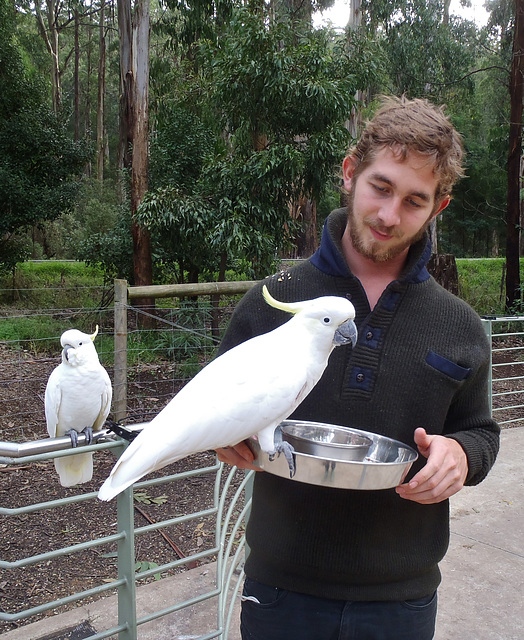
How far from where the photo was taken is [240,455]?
3.11 feet

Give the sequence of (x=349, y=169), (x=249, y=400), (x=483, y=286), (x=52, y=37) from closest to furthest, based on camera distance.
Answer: (x=249, y=400) < (x=349, y=169) < (x=483, y=286) < (x=52, y=37)

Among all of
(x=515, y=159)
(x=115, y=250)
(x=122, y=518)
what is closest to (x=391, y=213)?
(x=122, y=518)

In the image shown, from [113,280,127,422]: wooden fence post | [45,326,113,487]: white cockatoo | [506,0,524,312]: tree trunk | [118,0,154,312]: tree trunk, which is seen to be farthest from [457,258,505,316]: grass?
[45,326,113,487]: white cockatoo

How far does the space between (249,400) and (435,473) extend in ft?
1.01

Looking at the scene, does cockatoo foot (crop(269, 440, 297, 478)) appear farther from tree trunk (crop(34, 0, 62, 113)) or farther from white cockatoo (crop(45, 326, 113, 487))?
tree trunk (crop(34, 0, 62, 113))

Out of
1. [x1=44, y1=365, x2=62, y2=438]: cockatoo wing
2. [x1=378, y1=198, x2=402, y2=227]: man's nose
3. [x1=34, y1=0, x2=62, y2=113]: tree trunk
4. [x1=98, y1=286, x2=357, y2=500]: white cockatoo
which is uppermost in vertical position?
[x1=34, y1=0, x2=62, y2=113]: tree trunk

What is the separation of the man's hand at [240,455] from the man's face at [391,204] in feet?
1.41

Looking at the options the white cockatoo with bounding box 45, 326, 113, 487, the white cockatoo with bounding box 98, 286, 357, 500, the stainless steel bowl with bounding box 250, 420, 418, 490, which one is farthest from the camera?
the white cockatoo with bounding box 45, 326, 113, 487

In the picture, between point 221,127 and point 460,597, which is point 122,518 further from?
point 221,127

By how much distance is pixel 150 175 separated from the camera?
5531 mm

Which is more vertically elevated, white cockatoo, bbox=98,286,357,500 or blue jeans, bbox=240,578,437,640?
white cockatoo, bbox=98,286,357,500

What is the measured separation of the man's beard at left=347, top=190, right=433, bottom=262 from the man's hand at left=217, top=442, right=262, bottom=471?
42cm

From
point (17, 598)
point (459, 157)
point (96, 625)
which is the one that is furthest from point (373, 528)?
point (17, 598)

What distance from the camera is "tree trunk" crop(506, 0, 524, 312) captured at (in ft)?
22.1
